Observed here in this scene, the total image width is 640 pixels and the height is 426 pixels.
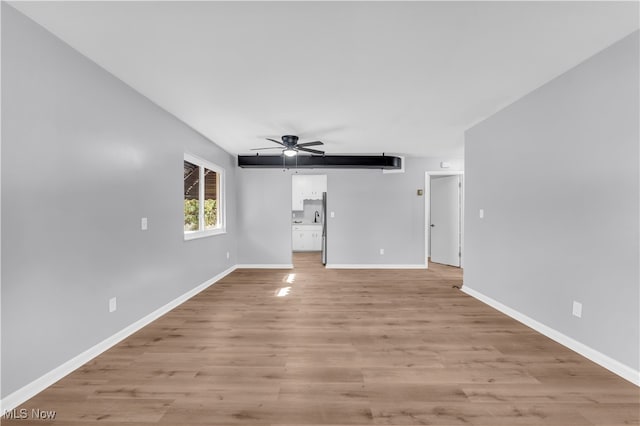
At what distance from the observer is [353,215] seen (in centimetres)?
595

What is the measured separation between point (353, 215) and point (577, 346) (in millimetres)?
4094

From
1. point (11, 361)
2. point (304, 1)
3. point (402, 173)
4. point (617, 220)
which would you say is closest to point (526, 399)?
point (617, 220)

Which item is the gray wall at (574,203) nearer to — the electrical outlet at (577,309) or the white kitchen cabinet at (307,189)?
the electrical outlet at (577,309)

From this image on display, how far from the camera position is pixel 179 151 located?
359 cm

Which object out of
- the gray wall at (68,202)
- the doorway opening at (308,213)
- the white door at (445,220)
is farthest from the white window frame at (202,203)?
the white door at (445,220)

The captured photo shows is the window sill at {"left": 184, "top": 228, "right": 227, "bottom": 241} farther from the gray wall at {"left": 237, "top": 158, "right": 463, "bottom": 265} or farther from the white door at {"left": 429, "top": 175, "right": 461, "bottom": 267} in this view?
the white door at {"left": 429, "top": 175, "right": 461, "bottom": 267}

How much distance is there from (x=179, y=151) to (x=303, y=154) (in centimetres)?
224

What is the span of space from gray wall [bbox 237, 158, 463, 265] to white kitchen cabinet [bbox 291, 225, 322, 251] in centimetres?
237

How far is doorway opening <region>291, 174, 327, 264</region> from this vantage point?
26.7ft

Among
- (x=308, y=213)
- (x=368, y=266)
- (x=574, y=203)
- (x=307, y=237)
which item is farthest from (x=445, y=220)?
(x=308, y=213)

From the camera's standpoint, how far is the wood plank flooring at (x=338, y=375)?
63.2 inches

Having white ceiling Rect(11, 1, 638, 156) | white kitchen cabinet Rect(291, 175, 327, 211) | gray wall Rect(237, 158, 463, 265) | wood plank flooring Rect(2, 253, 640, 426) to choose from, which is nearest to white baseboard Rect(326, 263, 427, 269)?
gray wall Rect(237, 158, 463, 265)

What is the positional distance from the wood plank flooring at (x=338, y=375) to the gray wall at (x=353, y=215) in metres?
2.63

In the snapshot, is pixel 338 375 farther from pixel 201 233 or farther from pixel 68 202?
pixel 201 233
